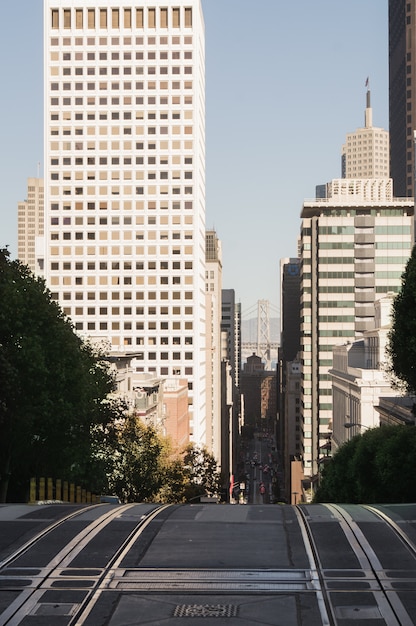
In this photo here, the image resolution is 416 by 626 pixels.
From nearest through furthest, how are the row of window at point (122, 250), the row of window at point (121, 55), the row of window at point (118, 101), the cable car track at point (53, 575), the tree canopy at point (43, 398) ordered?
the cable car track at point (53, 575) → the tree canopy at point (43, 398) → the row of window at point (121, 55) → the row of window at point (118, 101) → the row of window at point (122, 250)

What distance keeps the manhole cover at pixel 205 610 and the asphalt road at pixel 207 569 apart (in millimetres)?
18

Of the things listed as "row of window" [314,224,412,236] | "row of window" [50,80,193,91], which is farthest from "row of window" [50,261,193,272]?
"row of window" [50,80,193,91]

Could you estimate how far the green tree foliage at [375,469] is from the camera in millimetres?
49000

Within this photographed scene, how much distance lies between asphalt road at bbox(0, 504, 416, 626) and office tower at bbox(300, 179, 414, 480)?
117 meters

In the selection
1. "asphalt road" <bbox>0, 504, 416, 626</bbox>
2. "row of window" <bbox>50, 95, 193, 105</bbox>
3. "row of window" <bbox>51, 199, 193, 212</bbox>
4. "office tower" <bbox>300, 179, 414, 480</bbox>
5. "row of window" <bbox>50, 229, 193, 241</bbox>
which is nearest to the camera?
"asphalt road" <bbox>0, 504, 416, 626</bbox>

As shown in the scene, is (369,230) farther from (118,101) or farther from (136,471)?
(136,471)

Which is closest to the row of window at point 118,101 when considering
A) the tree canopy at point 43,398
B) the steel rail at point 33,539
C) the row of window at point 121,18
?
the row of window at point 121,18

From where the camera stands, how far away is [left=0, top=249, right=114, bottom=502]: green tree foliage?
1641 inches

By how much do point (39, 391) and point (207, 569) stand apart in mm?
23958

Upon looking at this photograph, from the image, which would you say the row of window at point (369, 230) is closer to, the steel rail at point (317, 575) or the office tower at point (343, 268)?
the office tower at point (343, 268)

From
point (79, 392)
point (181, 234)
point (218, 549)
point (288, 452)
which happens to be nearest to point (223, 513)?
point (218, 549)

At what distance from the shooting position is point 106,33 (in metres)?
145

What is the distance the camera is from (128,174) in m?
148

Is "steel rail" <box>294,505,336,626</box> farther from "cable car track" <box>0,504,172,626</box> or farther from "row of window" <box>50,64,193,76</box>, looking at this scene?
"row of window" <box>50,64,193,76</box>
